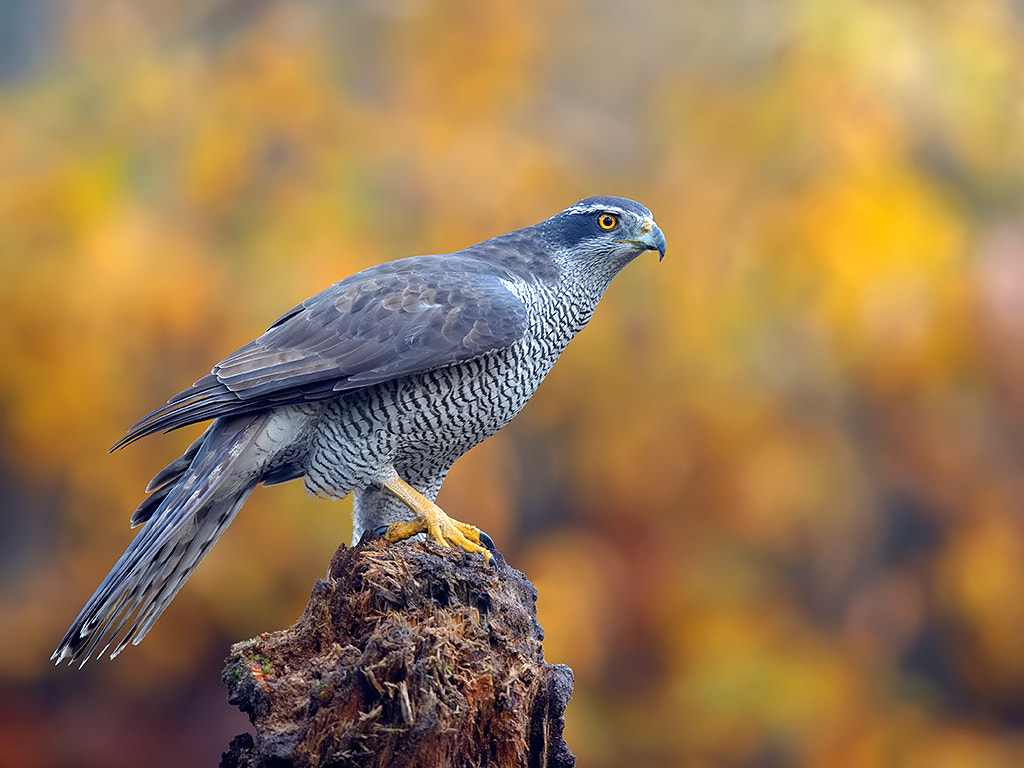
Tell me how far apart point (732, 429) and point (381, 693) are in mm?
4331

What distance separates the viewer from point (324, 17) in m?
6.55

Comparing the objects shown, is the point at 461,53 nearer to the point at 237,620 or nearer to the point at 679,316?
the point at 679,316

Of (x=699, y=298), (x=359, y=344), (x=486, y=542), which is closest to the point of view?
(x=359, y=344)

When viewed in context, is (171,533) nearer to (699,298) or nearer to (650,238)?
(650,238)

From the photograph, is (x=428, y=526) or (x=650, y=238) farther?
(x=650, y=238)

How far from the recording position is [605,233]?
371 centimetres

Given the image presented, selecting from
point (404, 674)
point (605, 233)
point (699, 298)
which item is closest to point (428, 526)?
point (404, 674)

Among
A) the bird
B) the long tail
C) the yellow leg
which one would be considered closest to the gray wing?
the bird

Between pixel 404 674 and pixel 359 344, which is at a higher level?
pixel 359 344

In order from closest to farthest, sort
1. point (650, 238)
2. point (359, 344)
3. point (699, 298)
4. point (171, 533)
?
point (171, 533) → point (359, 344) → point (650, 238) → point (699, 298)

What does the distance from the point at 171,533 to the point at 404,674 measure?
1.09 meters

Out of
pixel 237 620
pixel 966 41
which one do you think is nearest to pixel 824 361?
pixel 966 41

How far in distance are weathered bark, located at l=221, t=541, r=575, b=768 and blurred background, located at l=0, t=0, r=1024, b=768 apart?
310 centimetres

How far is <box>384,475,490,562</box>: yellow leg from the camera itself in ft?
10.6
